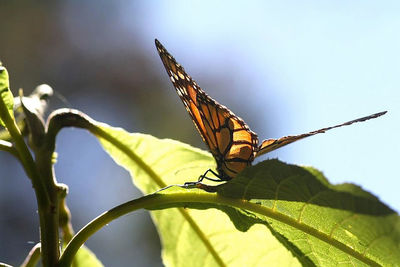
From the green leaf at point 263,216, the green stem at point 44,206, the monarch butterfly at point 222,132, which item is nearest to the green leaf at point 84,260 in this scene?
the green leaf at point 263,216

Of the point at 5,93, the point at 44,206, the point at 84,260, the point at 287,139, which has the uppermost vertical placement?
the point at 5,93

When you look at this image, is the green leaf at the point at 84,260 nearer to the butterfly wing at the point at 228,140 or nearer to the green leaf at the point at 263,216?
the green leaf at the point at 263,216

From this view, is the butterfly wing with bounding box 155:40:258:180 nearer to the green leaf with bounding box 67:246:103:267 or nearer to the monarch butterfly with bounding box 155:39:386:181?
the monarch butterfly with bounding box 155:39:386:181

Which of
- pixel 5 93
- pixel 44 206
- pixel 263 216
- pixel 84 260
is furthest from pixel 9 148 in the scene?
pixel 263 216

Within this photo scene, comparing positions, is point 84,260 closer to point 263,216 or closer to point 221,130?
point 221,130

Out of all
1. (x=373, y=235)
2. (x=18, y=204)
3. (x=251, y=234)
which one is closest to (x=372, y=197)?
(x=373, y=235)
